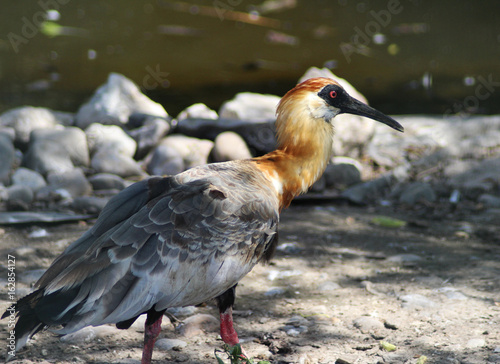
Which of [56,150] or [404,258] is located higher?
[56,150]

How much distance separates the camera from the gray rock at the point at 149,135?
303 inches

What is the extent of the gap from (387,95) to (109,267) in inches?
318

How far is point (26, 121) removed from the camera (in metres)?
7.88

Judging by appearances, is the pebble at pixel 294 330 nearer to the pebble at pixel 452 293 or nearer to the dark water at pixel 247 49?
the pebble at pixel 452 293

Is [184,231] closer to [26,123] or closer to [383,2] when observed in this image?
[26,123]

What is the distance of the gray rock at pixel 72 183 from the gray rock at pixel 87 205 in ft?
1.07

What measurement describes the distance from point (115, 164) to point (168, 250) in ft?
11.9

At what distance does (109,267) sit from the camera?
3.76 m

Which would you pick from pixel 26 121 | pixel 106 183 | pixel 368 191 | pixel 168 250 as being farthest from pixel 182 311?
pixel 26 121

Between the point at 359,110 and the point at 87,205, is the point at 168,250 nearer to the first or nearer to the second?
the point at 359,110

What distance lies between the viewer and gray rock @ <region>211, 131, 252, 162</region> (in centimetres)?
728

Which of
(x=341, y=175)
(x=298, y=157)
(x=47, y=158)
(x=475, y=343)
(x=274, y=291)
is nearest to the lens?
(x=475, y=343)

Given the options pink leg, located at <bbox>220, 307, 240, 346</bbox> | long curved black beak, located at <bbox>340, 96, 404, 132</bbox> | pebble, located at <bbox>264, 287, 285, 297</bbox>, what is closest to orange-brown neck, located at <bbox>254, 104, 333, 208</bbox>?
long curved black beak, located at <bbox>340, 96, 404, 132</bbox>

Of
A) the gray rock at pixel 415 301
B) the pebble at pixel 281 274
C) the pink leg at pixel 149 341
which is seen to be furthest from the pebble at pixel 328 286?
the pink leg at pixel 149 341
